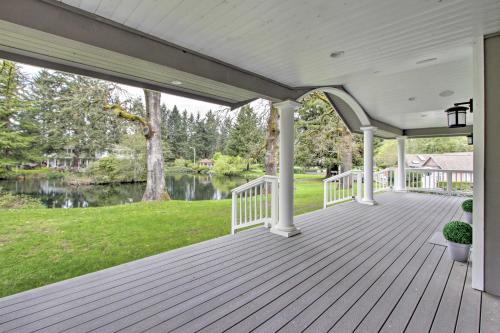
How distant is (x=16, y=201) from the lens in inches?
308

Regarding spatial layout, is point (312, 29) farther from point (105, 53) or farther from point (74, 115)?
point (74, 115)

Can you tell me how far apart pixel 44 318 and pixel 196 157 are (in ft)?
50.4

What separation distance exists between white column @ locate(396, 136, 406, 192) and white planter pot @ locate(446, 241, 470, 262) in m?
7.11

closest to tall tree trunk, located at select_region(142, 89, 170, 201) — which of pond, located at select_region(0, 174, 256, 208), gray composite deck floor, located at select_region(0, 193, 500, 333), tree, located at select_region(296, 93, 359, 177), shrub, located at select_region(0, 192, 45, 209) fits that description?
pond, located at select_region(0, 174, 256, 208)

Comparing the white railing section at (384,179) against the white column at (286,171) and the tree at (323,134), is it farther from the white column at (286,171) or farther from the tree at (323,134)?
the white column at (286,171)

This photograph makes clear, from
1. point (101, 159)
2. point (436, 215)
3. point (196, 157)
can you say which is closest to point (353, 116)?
point (436, 215)

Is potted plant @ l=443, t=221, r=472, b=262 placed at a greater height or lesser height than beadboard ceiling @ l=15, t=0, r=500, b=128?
lesser

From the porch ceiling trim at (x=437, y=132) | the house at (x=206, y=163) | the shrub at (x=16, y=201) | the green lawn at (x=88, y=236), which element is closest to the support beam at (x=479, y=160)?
the green lawn at (x=88, y=236)

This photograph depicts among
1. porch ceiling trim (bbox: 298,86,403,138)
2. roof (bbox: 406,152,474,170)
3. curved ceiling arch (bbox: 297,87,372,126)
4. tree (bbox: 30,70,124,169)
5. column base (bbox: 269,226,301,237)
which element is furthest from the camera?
roof (bbox: 406,152,474,170)

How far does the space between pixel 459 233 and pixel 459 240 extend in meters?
0.09

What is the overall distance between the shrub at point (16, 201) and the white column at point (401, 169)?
13.6m

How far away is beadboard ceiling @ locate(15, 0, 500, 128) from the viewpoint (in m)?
1.81

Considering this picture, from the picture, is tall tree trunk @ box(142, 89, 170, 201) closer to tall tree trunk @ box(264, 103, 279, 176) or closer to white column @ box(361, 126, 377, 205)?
tall tree trunk @ box(264, 103, 279, 176)

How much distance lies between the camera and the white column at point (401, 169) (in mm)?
9062
